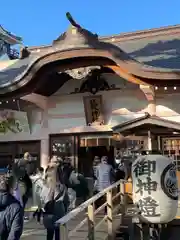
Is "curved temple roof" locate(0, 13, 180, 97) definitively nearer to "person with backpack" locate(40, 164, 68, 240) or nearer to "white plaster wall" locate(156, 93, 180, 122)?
"white plaster wall" locate(156, 93, 180, 122)

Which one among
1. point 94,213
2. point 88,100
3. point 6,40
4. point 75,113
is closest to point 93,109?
point 88,100

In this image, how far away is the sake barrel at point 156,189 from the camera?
671 centimetres

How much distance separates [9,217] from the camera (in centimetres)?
439

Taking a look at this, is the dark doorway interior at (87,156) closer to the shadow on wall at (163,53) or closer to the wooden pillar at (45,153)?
the wooden pillar at (45,153)

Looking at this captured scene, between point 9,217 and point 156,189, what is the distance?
3.35 m

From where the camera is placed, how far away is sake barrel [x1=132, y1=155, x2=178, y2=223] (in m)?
6.71

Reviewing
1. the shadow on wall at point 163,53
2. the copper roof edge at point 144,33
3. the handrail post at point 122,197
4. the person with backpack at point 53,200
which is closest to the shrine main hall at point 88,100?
the shadow on wall at point 163,53

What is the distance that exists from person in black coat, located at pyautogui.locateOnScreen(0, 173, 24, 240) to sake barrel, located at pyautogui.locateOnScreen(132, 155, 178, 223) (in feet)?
10.3

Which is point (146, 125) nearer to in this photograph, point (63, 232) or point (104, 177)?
point (104, 177)

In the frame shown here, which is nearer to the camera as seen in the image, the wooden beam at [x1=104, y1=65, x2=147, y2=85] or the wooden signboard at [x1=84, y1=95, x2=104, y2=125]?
the wooden beam at [x1=104, y1=65, x2=147, y2=85]

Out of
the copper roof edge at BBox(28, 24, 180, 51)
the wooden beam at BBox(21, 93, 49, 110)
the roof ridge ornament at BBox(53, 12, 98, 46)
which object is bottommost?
the wooden beam at BBox(21, 93, 49, 110)

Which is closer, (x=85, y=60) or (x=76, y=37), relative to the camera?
(x=76, y=37)

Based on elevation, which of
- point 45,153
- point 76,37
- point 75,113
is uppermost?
point 76,37

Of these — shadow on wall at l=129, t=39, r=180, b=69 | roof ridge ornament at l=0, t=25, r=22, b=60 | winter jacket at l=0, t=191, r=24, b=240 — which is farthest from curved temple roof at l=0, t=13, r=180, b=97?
roof ridge ornament at l=0, t=25, r=22, b=60
